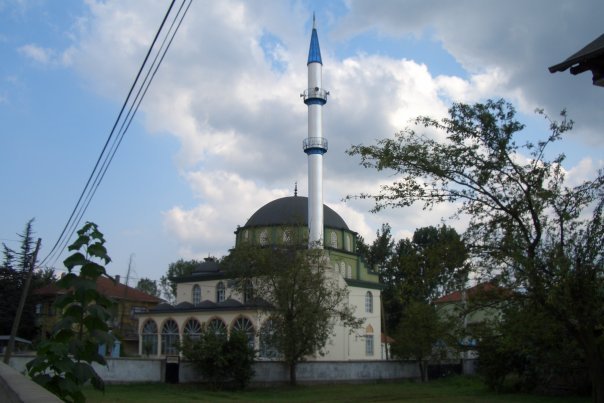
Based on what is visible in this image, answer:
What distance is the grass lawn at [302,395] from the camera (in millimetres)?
25625

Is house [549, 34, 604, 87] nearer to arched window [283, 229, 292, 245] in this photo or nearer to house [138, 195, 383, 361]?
arched window [283, 229, 292, 245]

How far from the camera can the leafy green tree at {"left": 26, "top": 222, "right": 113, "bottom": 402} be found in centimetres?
737

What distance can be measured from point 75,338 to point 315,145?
4020 cm

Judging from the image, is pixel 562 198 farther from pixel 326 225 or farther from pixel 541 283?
pixel 326 225

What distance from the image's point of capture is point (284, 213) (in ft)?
172

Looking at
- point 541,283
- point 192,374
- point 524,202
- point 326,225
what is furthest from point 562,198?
point 326,225

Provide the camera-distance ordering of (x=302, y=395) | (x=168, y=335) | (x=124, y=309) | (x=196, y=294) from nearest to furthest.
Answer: (x=302, y=395) < (x=168, y=335) < (x=196, y=294) < (x=124, y=309)

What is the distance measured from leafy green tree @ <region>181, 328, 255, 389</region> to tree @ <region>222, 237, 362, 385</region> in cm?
308

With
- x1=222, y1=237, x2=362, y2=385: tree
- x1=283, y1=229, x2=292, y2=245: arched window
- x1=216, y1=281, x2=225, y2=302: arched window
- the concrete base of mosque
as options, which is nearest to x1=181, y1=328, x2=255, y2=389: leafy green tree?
the concrete base of mosque

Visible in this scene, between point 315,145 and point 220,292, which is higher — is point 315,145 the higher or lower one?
the higher one

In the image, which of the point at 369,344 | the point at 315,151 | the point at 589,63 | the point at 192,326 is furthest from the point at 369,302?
the point at 589,63

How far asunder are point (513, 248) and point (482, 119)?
274cm

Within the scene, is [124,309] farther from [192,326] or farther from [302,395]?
[302,395]

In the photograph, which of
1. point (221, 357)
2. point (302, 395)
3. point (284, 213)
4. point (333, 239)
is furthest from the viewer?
point (333, 239)
